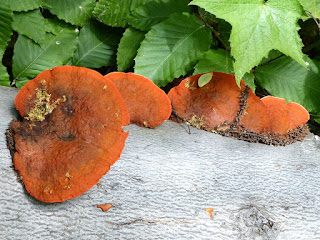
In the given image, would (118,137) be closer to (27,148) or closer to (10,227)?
(27,148)

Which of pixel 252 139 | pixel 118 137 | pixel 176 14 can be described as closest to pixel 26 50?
pixel 176 14

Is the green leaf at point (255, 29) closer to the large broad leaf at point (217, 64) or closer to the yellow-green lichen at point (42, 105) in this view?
the large broad leaf at point (217, 64)

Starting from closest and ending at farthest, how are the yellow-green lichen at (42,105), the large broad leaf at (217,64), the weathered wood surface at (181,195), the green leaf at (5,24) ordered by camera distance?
the weathered wood surface at (181,195)
the yellow-green lichen at (42,105)
the large broad leaf at (217,64)
the green leaf at (5,24)

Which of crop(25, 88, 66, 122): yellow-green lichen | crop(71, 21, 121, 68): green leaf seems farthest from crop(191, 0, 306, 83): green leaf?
crop(71, 21, 121, 68): green leaf

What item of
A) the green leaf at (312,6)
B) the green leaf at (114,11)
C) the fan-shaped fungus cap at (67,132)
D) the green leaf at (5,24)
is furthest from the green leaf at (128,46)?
the green leaf at (312,6)

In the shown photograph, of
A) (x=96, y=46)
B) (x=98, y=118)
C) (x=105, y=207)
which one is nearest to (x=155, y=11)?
(x=96, y=46)
